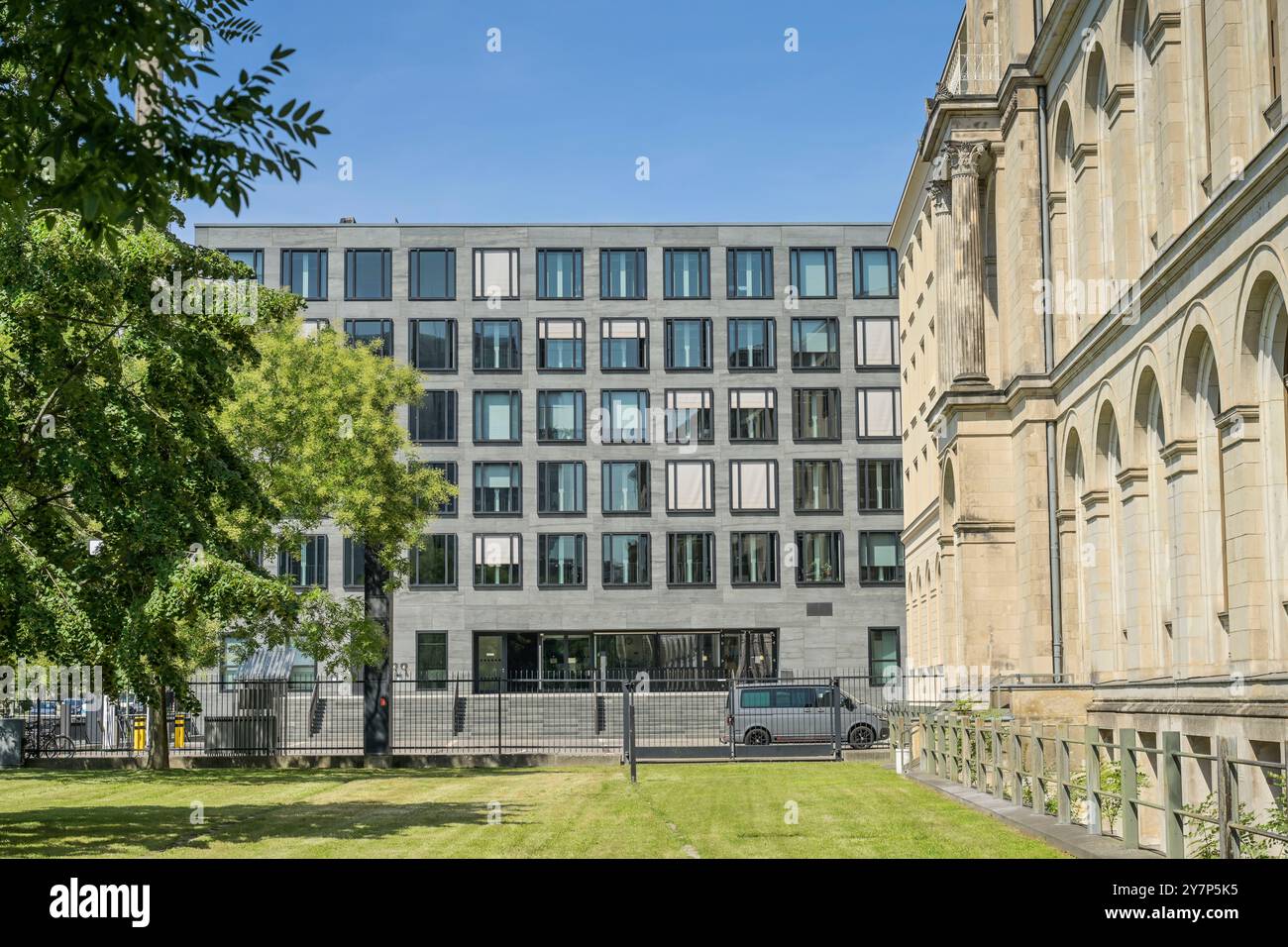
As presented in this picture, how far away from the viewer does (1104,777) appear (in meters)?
21.7

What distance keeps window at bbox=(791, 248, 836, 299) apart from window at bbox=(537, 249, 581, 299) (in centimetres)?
1030

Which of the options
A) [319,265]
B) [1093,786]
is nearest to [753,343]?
[319,265]

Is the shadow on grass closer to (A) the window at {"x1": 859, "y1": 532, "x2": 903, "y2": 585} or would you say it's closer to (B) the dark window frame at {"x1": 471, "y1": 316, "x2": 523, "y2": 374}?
(B) the dark window frame at {"x1": 471, "y1": 316, "x2": 523, "y2": 374}

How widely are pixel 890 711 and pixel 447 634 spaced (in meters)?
33.8

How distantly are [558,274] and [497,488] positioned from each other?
1058 cm

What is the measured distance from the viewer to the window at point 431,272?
236 feet

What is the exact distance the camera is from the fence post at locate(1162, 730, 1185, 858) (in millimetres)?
12766

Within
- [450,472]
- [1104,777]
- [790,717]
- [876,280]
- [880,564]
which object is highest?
[876,280]

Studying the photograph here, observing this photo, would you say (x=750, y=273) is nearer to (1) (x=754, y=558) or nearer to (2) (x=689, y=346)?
(2) (x=689, y=346)

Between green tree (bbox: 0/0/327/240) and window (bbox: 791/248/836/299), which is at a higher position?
window (bbox: 791/248/836/299)

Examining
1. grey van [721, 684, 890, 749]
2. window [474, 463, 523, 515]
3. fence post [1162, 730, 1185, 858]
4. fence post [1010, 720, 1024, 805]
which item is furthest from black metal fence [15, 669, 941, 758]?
fence post [1162, 730, 1185, 858]

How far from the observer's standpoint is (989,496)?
3606 cm

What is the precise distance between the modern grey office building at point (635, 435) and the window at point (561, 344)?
12 cm

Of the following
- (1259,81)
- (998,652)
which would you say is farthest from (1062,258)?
(1259,81)
